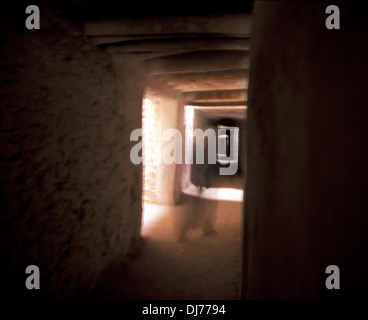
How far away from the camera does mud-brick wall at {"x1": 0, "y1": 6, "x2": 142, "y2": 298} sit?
158cm

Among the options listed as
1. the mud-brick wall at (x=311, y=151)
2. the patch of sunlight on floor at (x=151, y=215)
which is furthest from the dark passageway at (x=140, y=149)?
the patch of sunlight on floor at (x=151, y=215)

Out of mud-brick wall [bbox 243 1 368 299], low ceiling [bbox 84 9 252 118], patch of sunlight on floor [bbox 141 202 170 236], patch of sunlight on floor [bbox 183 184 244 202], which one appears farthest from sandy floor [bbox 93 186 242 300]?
low ceiling [bbox 84 9 252 118]

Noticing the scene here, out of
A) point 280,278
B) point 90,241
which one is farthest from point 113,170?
point 280,278

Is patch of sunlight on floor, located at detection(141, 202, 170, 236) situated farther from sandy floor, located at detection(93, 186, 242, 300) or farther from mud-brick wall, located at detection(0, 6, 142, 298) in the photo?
mud-brick wall, located at detection(0, 6, 142, 298)

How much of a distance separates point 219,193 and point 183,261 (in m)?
3.92

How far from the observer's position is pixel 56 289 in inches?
79.5

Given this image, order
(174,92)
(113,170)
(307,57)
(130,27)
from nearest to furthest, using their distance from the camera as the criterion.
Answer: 1. (307,57)
2. (130,27)
3. (113,170)
4. (174,92)

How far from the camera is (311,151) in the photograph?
0.85 m

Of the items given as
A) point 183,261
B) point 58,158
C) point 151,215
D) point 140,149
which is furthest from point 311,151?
point 151,215

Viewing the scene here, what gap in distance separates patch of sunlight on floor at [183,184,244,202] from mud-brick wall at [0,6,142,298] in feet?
13.7

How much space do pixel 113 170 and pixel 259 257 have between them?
2.07 metres

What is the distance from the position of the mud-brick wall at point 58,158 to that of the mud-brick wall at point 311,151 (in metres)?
1.65

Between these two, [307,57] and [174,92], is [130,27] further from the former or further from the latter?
[174,92]

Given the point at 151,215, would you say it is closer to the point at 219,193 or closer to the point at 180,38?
the point at 219,193
